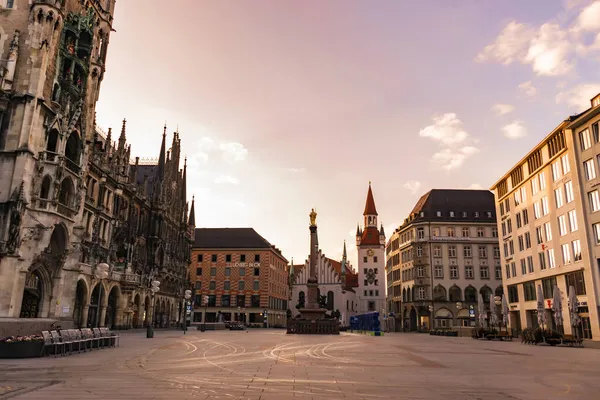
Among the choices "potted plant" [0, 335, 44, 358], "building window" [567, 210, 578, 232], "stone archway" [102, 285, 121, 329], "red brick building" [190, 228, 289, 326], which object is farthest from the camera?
"red brick building" [190, 228, 289, 326]

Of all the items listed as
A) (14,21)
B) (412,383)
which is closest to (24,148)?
(14,21)

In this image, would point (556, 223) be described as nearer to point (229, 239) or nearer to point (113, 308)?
point (113, 308)

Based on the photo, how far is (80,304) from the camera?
139 ft

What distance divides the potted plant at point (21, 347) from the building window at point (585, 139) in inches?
1786

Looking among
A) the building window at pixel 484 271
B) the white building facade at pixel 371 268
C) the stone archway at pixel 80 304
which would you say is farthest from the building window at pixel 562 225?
the white building facade at pixel 371 268

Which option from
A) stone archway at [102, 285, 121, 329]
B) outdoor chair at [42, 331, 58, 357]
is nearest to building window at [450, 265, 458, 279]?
stone archway at [102, 285, 121, 329]

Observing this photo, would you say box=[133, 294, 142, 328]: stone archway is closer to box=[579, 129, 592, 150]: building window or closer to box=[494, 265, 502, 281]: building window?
box=[579, 129, 592, 150]: building window

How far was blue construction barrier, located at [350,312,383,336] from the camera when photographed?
55.2m

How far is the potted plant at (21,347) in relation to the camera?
16828 mm

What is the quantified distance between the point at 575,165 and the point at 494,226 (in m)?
42.0

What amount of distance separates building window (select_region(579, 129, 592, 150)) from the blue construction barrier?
29985mm

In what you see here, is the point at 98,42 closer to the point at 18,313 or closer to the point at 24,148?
the point at 24,148

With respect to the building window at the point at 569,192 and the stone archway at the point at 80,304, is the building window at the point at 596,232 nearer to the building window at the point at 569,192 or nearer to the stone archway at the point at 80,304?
the building window at the point at 569,192

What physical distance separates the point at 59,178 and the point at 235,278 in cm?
6486
